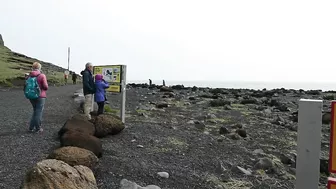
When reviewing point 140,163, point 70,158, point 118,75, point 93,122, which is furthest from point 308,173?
point 118,75

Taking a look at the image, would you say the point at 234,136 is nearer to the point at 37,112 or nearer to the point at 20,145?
the point at 37,112

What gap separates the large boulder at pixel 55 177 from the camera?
3.77 metres

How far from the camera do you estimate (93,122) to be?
7.79 m

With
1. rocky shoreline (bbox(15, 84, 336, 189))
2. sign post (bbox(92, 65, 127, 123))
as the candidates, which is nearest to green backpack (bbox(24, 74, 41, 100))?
rocky shoreline (bbox(15, 84, 336, 189))

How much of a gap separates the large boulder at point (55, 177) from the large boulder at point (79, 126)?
2588 millimetres

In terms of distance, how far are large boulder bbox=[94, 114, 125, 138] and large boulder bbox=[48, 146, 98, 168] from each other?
235 centimetres

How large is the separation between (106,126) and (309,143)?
5999 mm

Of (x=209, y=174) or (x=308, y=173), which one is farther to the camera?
(x=209, y=174)

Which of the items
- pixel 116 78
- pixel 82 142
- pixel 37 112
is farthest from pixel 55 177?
pixel 116 78

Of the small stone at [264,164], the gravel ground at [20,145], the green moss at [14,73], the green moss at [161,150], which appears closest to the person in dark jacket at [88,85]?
the gravel ground at [20,145]

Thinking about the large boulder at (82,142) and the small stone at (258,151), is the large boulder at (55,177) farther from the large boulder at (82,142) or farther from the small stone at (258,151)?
the small stone at (258,151)

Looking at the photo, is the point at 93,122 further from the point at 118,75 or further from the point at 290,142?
the point at 290,142

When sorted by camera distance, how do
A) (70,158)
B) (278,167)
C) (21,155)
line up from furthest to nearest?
(278,167) → (21,155) → (70,158)

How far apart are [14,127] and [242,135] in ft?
20.9
